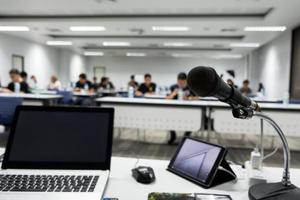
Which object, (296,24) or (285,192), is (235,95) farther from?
(296,24)

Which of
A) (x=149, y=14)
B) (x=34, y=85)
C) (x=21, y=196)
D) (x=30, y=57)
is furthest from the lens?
(x=30, y=57)

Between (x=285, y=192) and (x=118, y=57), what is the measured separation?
50.1 ft

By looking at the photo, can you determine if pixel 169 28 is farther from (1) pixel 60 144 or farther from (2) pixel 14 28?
(1) pixel 60 144

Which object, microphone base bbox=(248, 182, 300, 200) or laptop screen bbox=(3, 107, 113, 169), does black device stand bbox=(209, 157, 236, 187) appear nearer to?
microphone base bbox=(248, 182, 300, 200)

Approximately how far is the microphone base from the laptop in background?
55cm

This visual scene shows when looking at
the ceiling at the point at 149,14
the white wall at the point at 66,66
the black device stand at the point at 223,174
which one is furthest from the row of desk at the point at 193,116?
the white wall at the point at 66,66

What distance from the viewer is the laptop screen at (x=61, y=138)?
1090 millimetres

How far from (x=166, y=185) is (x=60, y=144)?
48 centimetres

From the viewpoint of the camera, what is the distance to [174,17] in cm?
646

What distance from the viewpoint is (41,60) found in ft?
37.1

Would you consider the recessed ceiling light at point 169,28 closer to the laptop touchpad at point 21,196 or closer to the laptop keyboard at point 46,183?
the laptop keyboard at point 46,183

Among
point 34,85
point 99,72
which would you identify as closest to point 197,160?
point 34,85

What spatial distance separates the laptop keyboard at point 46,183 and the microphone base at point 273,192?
58 centimetres

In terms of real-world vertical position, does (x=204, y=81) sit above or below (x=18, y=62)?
below
